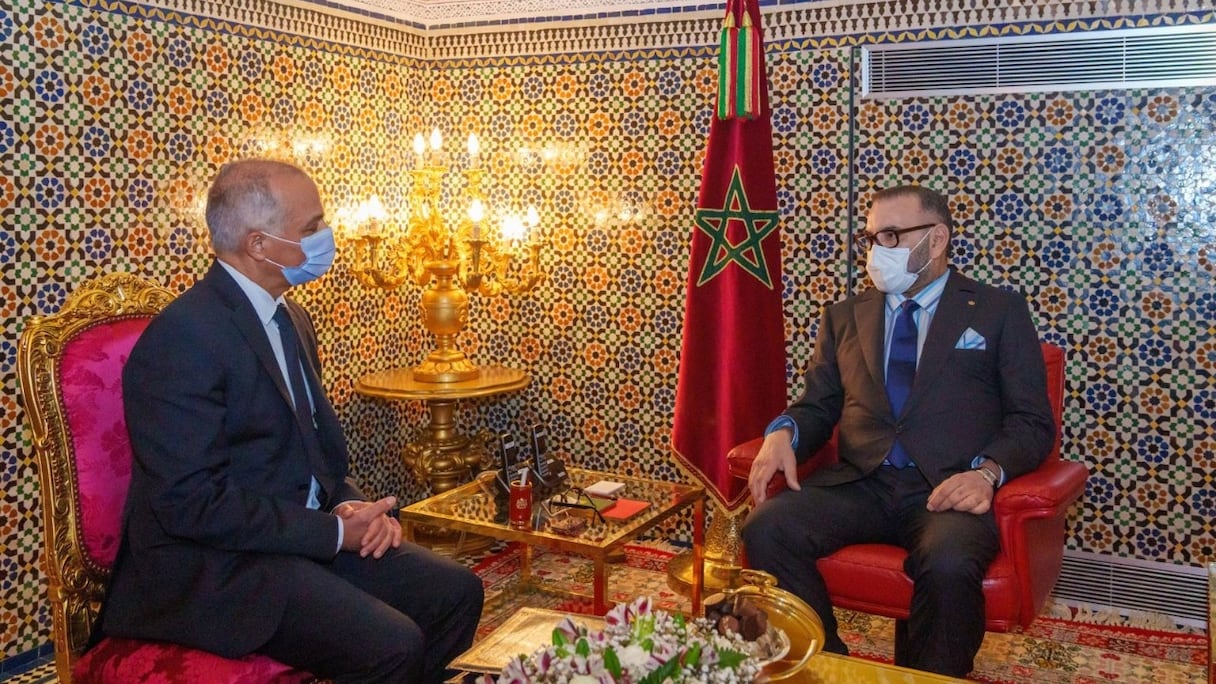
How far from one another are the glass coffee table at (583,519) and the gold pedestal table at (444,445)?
798 mm

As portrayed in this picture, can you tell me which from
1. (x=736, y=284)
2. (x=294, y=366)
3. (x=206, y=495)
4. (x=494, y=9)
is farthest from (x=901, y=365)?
(x=494, y=9)

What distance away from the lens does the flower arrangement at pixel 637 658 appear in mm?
1723

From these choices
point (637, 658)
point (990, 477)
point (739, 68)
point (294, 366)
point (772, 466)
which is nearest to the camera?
point (637, 658)

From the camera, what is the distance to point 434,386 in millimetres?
4887

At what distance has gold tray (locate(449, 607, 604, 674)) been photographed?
2564 millimetres

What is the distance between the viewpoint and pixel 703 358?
14.6ft

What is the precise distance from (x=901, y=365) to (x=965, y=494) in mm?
522

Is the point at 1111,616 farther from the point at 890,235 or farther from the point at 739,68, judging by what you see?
the point at 739,68

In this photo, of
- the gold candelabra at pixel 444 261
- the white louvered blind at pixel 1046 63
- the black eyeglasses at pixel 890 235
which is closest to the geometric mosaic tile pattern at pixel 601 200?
the white louvered blind at pixel 1046 63

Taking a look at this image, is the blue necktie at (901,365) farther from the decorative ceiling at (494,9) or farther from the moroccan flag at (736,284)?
the decorative ceiling at (494,9)

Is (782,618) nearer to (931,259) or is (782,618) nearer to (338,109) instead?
(931,259)

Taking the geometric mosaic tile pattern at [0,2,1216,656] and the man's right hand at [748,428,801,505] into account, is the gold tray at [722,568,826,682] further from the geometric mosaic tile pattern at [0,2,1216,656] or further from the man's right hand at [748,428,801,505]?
the geometric mosaic tile pattern at [0,2,1216,656]

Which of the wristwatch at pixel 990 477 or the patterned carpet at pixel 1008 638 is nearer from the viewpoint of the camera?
the wristwatch at pixel 990 477

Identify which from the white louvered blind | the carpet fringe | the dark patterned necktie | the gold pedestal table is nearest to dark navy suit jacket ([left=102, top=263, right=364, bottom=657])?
the dark patterned necktie
